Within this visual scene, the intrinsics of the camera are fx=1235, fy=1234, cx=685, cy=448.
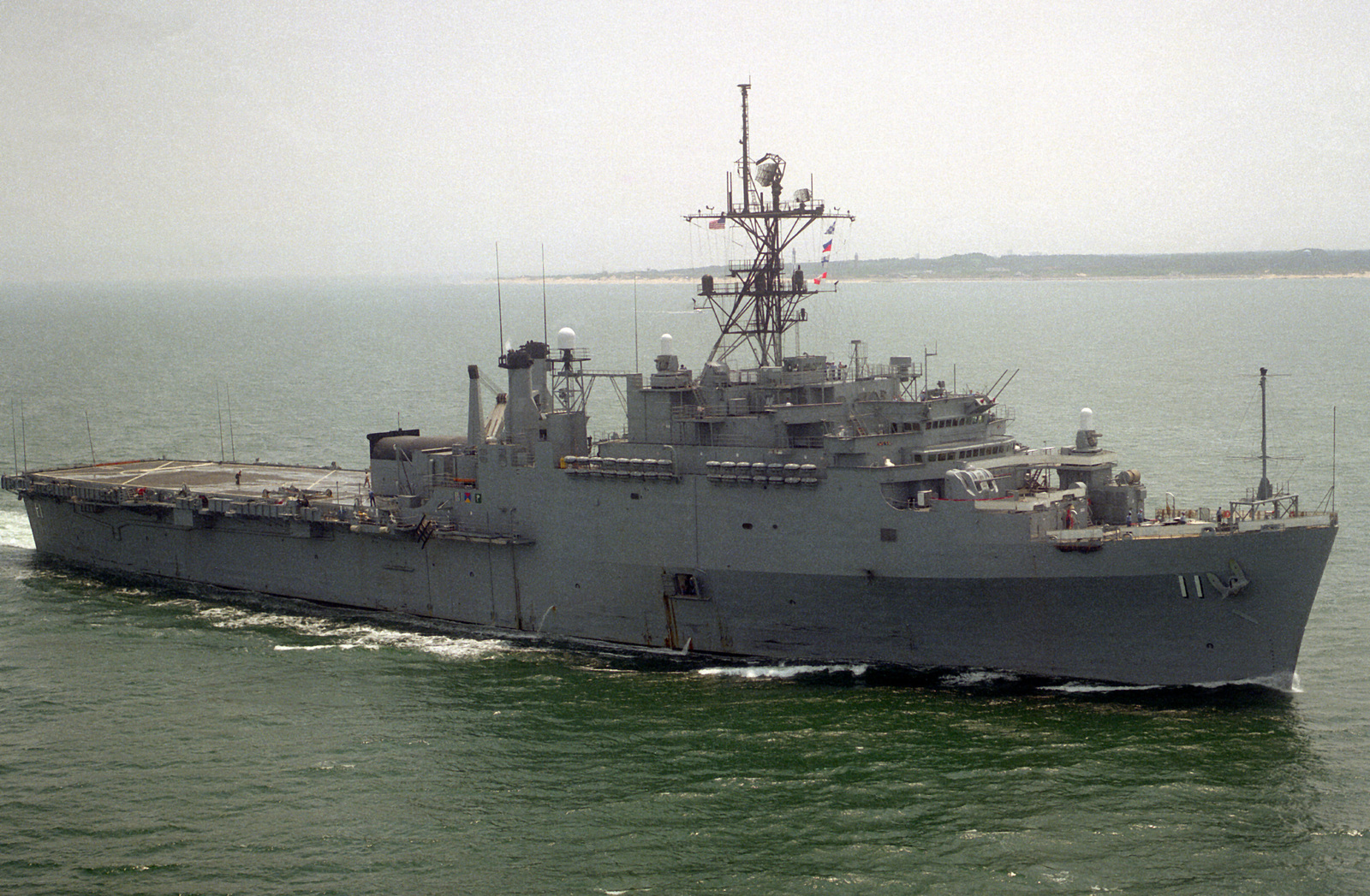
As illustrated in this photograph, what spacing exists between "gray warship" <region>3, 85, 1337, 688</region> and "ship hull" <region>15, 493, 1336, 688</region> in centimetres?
4

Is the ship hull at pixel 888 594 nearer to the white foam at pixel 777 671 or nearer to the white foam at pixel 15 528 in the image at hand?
the white foam at pixel 777 671

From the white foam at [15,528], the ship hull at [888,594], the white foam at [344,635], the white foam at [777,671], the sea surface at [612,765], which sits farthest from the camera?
the white foam at [15,528]

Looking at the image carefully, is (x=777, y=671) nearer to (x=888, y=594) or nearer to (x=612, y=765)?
(x=888, y=594)

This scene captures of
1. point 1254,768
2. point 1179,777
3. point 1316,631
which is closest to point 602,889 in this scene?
point 1179,777

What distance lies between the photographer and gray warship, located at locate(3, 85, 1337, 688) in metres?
22.9

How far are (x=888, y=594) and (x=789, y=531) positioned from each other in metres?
2.35

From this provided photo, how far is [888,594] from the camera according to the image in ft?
80.4

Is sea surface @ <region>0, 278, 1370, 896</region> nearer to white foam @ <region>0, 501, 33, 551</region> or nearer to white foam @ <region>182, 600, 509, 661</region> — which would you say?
white foam @ <region>182, 600, 509, 661</region>

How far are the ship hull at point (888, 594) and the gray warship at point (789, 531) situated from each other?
0.04 m

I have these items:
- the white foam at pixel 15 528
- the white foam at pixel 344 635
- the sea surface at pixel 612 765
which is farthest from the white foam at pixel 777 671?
the white foam at pixel 15 528

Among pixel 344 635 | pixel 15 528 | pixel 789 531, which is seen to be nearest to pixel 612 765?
pixel 789 531

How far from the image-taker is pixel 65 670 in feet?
87.0

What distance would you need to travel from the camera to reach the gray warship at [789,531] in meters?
22.9

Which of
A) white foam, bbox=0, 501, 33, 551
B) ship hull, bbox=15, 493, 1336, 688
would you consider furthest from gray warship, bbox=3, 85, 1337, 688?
white foam, bbox=0, 501, 33, 551
